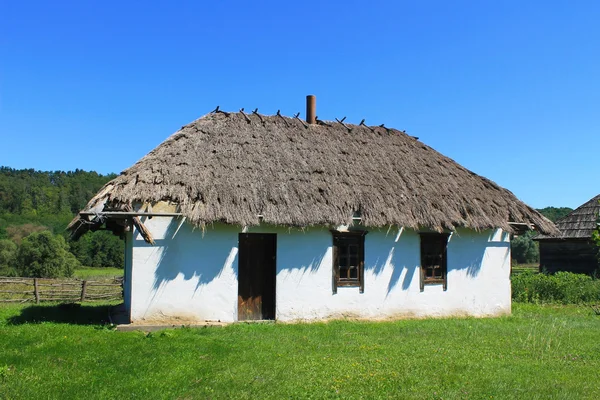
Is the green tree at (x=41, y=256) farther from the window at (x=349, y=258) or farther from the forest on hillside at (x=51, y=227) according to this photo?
the window at (x=349, y=258)

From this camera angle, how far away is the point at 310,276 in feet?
37.2

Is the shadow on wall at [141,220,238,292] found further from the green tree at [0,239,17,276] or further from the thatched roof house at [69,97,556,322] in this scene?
the green tree at [0,239,17,276]

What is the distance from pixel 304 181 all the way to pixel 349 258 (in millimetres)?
2038

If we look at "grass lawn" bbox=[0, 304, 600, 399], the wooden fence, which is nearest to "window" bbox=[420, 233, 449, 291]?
"grass lawn" bbox=[0, 304, 600, 399]

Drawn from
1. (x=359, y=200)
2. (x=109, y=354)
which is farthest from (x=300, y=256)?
(x=109, y=354)

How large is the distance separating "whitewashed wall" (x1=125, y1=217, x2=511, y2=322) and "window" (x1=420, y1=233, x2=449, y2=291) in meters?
0.18

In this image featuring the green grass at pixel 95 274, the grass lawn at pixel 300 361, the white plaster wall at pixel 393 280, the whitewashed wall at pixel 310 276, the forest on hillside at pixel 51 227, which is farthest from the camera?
the forest on hillside at pixel 51 227

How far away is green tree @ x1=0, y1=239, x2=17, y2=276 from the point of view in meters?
38.2

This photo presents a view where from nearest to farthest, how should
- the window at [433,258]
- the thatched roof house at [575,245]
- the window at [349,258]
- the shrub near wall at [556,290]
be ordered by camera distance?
the window at [349,258] → the window at [433,258] → the shrub near wall at [556,290] → the thatched roof house at [575,245]

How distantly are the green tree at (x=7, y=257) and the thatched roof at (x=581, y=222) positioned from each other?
1398 inches

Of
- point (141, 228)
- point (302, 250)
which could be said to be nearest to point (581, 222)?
point (302, 250)

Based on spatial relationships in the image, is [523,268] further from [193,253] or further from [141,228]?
[141,228]

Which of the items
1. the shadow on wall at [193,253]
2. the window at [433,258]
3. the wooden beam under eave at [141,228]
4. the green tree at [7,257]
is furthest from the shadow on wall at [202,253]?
the green tree at [7,257]

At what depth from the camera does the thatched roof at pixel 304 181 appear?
34.8 ft
